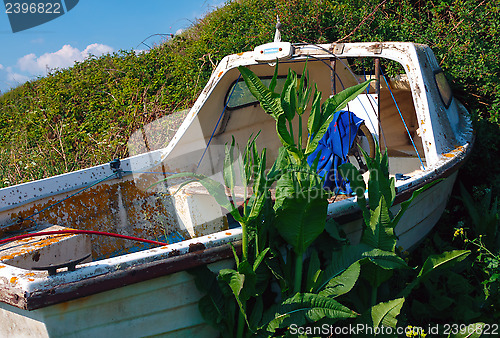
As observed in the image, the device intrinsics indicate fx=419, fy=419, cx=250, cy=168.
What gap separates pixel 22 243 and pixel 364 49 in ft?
11.0

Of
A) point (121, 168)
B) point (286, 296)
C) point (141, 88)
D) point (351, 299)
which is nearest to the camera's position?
point (286, 296)

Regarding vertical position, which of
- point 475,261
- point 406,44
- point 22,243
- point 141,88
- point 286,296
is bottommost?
point 475,261

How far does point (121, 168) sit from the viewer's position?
12.7ft

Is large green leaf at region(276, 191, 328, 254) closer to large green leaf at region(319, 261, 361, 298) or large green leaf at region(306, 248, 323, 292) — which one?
large green leaf at region(306, 248, 323, 292)

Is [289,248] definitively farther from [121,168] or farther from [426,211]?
[121,168]

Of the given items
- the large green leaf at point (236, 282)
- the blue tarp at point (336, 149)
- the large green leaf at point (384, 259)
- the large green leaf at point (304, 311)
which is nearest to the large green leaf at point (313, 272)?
the large green leaf at point (304, 311)

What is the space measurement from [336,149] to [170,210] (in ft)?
5.52

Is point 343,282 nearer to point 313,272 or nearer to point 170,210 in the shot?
point 313,272

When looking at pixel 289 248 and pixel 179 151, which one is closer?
pixel 289 248

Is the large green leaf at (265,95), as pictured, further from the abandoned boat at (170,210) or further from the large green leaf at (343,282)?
the large green leaf at (343,282)

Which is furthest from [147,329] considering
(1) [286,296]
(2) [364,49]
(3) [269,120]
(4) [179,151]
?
(3) [269,120]

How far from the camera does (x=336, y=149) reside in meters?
3.78

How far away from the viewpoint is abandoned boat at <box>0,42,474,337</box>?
198cm

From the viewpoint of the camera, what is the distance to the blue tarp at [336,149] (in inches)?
148
